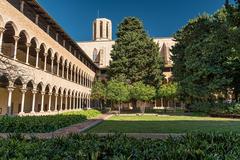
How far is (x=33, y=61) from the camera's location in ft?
104

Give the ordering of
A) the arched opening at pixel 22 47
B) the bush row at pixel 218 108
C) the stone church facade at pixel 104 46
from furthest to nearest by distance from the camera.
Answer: the stone church facade at pixel 104 46 → the bush row at pixel 218 108 → the arched opening at pixel 22 47

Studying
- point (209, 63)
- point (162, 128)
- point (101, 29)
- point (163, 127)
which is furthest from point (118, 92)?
point (101, 29)

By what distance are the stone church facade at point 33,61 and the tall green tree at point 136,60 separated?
18.8ft

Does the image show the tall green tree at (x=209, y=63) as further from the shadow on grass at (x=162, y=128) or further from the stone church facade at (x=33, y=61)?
the stone church facade at (x=33, y=61)

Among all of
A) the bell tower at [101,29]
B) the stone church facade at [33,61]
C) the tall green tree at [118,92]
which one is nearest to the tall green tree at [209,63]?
the tall green tree at [118,92]

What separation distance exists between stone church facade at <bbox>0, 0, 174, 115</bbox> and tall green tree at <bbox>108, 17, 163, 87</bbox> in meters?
5.72

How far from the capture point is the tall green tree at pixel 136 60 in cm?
4372

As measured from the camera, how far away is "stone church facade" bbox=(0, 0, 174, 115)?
18984mm

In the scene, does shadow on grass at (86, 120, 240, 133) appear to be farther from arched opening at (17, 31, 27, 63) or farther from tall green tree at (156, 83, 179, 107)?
tall green tree at (156, 83, 179, 107)

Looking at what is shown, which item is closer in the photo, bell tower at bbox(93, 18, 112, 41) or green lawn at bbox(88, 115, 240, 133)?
green lawn at bbox(88, 115, 240, 133)

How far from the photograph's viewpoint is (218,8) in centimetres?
3497

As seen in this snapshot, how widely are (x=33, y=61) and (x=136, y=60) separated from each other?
58.8 feet

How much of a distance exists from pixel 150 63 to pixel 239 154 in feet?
134

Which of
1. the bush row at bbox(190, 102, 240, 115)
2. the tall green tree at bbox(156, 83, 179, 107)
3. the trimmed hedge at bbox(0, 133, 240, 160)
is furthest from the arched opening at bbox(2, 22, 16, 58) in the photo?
the tall green tree at bbox(156, 83, 179, 107)
